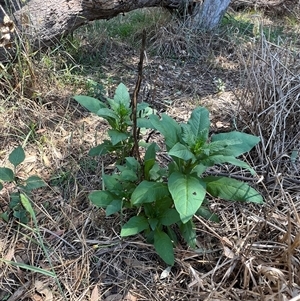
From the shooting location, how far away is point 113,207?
4.56 ft

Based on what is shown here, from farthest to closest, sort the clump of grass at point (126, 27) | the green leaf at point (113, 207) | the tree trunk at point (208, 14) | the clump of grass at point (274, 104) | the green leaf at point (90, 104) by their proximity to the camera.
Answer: the tree trunk at point (208, 14) → the clump of grass at point (126, 27) → the clump of grass at point (274, 104) → the green leaf at point (90, 104) → the green leaf at point (113, 207)

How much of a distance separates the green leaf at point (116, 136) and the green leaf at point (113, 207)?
0.28 metres

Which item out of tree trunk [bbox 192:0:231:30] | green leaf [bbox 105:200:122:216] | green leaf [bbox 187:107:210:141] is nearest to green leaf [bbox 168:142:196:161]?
green leaf [bbox 187:107:210:141]

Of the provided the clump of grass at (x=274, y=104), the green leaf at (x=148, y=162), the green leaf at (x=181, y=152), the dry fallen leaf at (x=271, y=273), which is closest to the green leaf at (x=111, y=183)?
the green leaf at (x=148, y=162)

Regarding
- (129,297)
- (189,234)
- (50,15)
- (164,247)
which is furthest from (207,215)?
(50,15)

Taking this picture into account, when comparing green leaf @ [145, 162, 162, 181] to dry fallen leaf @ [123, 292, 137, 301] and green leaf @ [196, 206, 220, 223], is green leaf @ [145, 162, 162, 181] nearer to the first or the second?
green leaf @ [196, 206, 220, 223]

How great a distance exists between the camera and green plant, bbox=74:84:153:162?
1569 mm

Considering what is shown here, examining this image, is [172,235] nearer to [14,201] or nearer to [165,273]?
[165,273]

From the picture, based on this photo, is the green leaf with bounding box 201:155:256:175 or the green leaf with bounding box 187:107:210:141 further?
the green leaf with bounding box 187:107:210:141

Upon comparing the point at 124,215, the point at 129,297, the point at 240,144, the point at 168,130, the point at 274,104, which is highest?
the point at 168,130

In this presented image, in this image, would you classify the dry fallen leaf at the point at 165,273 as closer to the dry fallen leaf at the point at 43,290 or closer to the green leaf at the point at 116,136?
the dry fallen leaf at the point at 43,290

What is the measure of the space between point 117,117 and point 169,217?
21.4 inches

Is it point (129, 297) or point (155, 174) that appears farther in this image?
point (155, 174)

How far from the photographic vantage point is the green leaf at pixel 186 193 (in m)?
1.16
